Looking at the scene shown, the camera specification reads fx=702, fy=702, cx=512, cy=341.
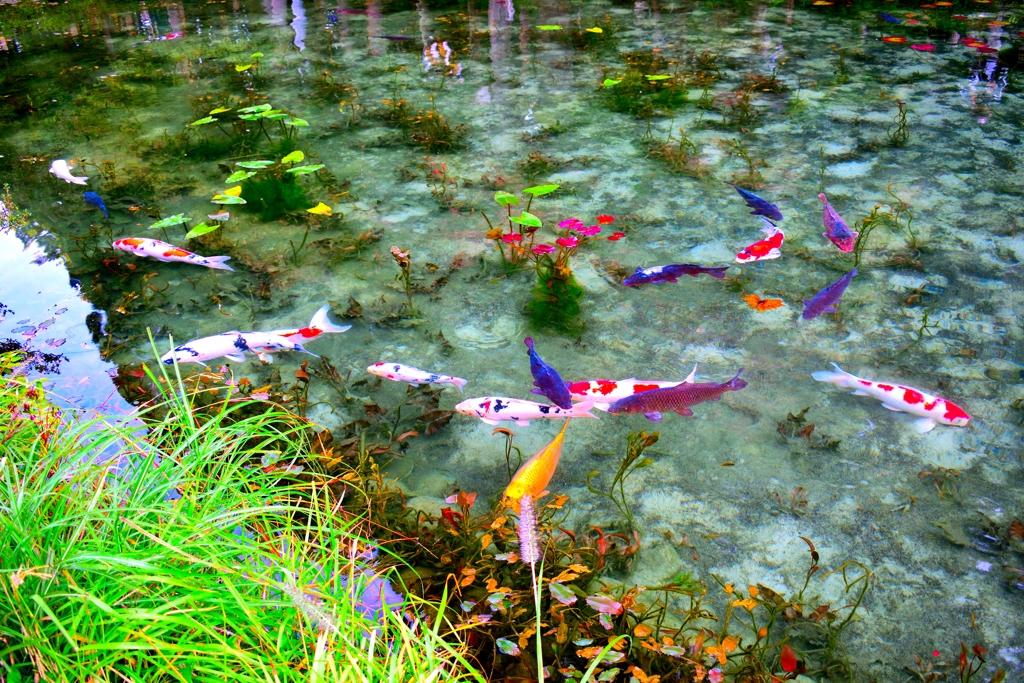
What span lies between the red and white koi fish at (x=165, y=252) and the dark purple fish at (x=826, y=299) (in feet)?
11.5

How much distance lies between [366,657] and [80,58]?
9622 millimetres

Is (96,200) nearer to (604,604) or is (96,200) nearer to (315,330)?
(315,330)

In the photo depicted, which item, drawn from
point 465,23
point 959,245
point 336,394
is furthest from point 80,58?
point 959,245

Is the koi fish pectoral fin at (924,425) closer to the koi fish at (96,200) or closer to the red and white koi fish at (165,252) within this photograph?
the red and white koi fish at (165,252)

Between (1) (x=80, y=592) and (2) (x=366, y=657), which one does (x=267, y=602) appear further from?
(1) (x=80, y=592)

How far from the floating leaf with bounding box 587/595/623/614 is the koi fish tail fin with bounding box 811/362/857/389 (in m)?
1.75

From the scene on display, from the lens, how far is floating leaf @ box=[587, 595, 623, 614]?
2.29 metres

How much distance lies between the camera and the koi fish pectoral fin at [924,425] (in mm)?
3148

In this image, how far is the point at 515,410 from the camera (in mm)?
3262

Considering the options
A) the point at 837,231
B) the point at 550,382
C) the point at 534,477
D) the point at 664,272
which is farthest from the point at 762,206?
the point at 534,477

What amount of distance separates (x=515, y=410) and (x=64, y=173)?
4544 mm

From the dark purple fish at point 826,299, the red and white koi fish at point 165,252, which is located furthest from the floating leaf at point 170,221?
the dark purple fish at point 826,299

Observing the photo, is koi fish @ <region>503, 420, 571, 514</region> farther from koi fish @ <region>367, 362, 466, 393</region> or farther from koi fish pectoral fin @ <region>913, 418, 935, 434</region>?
koi fish pectoral fin @ <region>913, 418, 935, 434</region>

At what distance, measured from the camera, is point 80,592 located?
6.20ft
